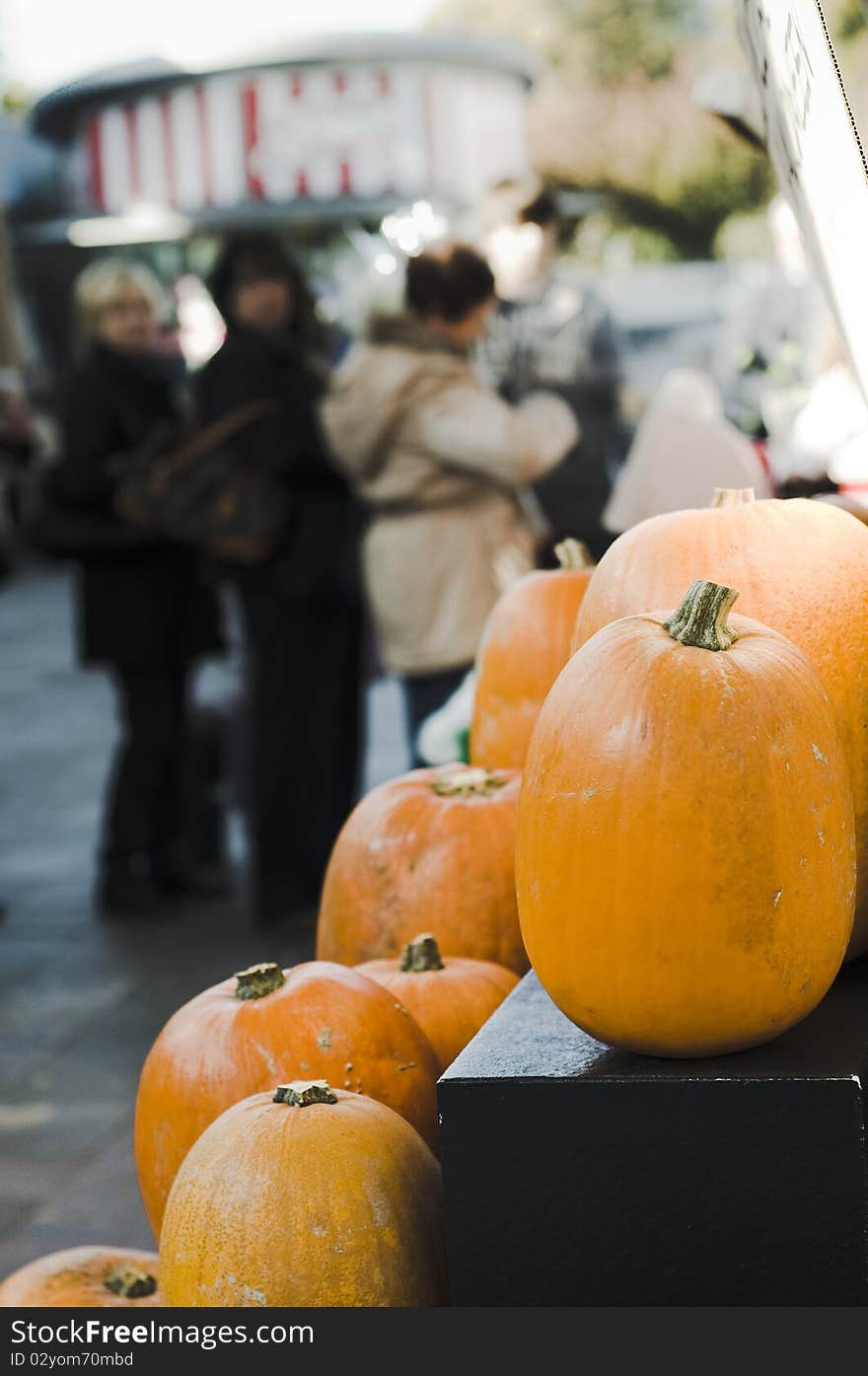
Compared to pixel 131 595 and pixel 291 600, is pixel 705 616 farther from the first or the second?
pixel 131 595

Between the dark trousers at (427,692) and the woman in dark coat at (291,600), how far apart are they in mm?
559

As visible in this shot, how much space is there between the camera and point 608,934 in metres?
1.23

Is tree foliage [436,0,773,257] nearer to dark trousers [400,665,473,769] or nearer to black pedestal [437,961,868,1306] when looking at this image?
dark trousers [400,665,473,769]

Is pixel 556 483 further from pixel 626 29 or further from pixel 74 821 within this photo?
pixel 626 29

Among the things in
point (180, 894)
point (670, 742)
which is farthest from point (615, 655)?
point (180, 894)

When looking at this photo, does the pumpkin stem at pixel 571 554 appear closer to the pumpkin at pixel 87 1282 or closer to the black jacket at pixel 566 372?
the pumpkin at pixel 87 1282

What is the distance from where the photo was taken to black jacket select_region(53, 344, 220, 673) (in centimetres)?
→ 555

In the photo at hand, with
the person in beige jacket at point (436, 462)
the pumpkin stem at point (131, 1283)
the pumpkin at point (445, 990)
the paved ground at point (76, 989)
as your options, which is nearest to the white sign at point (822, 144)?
the pumpkin at point (445, 990)

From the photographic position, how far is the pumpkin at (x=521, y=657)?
1965mm

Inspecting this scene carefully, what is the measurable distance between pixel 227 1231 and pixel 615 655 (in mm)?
535

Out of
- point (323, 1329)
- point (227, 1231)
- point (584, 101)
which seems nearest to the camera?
point (323, 1329)

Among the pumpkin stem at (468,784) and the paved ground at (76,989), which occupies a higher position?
the pumpkin stem at (468,784)

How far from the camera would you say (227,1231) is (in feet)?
4.34

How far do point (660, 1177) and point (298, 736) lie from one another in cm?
435
